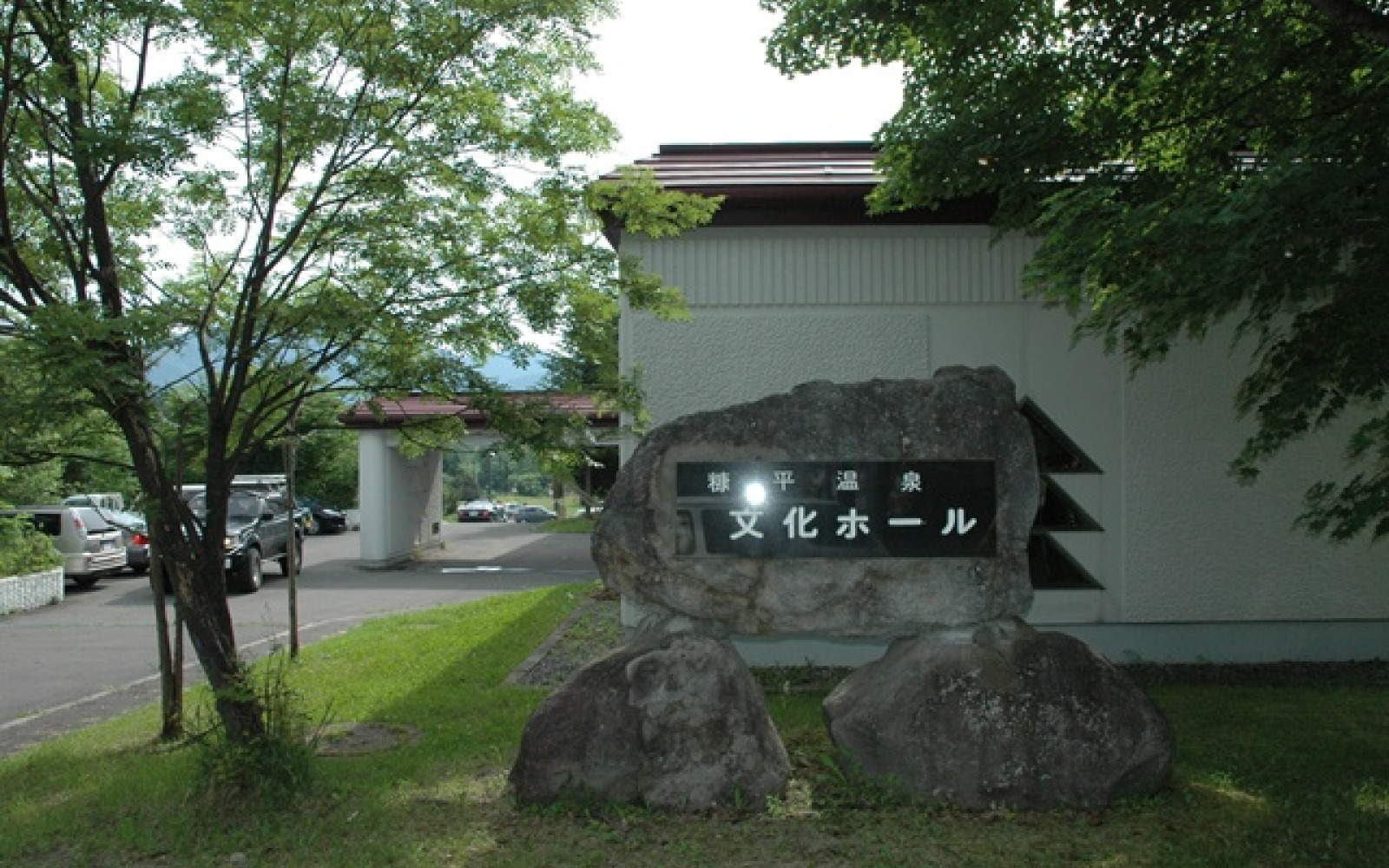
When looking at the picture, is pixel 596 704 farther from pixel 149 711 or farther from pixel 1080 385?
pixel 1080 385

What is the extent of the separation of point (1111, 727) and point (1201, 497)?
437 cm

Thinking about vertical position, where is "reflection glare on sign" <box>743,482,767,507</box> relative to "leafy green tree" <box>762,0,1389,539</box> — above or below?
below

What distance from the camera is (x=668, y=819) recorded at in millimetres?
5227

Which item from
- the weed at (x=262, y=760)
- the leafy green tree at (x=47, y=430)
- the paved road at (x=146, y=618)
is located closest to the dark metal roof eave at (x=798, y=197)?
the leafy green tree at (x=47, y=430)

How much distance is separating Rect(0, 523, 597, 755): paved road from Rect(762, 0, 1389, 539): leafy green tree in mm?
6396

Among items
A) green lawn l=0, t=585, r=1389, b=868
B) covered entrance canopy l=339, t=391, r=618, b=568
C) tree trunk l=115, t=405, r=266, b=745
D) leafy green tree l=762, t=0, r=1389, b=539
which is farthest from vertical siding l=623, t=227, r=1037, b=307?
covered entrance canopy l=339, t=391, r=618, b=568

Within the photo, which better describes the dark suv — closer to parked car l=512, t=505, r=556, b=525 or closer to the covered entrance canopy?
the covered entrance canopy

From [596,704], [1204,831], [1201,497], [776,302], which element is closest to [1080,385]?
[1201,497]

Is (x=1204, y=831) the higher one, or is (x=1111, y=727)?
(x=1111, y=727)

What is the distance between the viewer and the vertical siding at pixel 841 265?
8883 millimetres

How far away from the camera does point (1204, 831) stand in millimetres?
5004

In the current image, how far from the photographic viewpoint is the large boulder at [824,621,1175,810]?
17.4 feet

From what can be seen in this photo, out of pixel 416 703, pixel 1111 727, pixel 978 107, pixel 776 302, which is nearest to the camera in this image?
pixel 1111 727

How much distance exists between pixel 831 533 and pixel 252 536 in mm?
13600
